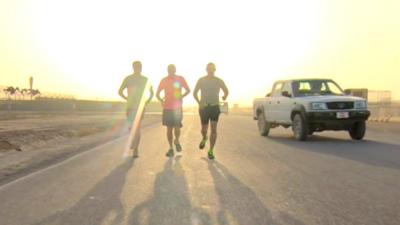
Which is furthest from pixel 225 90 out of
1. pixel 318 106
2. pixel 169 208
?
pixel 169 208

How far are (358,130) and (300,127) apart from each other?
1922mm

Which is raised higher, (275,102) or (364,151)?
(275,102)

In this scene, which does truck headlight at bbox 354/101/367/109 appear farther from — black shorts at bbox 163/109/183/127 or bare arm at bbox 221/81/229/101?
black shorts at bbox 163/109/183/127

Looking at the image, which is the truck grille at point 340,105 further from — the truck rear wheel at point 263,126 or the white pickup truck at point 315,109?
the truck rear wheel at point 263,126

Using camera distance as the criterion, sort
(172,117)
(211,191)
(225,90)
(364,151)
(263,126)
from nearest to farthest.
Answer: (211,191) → (225,90) → (172,117) → (364,151) → (263,126)

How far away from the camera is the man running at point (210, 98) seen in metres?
11.3

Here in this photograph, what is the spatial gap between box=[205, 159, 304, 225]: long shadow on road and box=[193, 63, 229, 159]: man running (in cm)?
293

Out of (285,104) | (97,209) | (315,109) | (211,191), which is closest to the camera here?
(97,209)

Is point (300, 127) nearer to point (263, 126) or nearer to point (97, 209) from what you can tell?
point (263, 126)

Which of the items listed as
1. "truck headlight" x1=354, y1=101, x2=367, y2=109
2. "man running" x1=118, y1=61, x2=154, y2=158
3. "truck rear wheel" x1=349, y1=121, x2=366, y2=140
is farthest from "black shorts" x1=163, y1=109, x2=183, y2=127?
"truck rear wheel" x1=349, y1=121, x2=366, y2=140

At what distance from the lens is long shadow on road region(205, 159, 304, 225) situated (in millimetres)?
5484

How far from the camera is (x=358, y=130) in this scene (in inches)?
651

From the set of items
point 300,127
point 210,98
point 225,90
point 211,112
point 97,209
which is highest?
point 225,90

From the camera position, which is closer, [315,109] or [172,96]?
[172,96]
